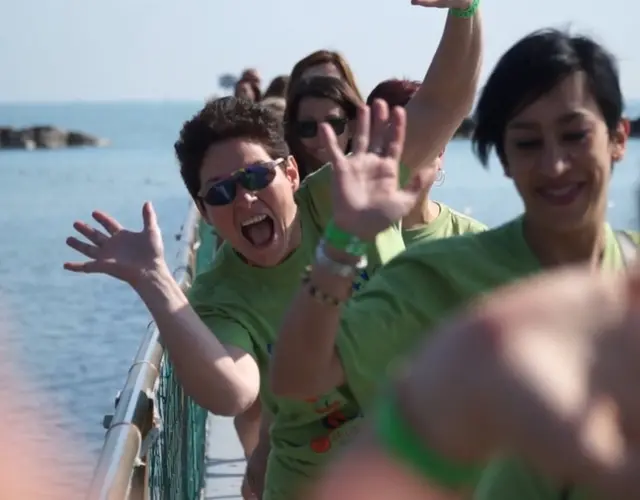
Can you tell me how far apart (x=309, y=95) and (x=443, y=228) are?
0.77 m

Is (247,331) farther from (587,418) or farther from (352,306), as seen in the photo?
(587,418)

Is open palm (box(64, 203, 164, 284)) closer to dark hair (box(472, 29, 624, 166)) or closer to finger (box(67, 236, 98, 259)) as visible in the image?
finger (box(67, 236, 98, 259))

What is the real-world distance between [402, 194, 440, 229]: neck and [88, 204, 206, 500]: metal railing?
911 mm

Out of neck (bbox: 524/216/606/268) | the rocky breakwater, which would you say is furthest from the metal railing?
the rocky breakwater

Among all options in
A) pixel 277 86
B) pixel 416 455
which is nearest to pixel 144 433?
pixel 416 455

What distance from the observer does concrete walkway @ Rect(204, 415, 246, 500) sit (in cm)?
555

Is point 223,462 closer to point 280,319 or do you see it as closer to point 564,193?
point 280,319

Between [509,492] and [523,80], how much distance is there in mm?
921

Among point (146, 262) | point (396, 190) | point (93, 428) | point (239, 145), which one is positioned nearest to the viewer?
point (396, 190)

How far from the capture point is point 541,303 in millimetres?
1175

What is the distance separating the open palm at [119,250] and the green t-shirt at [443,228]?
1.28m

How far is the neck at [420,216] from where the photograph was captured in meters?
4.21

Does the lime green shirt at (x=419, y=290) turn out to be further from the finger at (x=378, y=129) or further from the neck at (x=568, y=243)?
the finger at (x=378, y=129)

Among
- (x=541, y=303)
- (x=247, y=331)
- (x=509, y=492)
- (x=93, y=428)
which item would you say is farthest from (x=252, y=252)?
(x=93, y=428)
